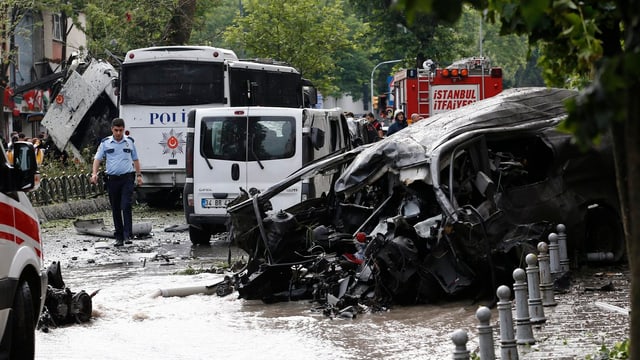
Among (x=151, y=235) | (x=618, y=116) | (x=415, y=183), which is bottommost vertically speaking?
(x=151, y=235)

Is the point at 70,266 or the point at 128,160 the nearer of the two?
the point at 70,266

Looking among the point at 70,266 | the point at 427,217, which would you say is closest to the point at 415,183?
the point at 427,217

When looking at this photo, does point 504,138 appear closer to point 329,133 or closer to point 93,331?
point 93,331

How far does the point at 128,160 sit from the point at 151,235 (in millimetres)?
2086

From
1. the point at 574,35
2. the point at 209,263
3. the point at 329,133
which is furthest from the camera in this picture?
the point at 329,133

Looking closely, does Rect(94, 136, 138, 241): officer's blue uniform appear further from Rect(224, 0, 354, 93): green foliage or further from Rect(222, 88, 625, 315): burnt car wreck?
Rect(224, 0, 354, 93): green foliage

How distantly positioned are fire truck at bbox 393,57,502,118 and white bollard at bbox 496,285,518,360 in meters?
21.9

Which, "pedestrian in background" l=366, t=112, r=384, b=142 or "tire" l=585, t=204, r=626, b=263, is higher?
"pedestrian in background" l=366, t=112, r=384, b=142

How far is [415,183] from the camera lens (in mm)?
11297

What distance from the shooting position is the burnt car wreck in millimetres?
10562

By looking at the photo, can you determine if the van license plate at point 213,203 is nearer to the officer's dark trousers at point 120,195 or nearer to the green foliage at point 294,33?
the officer's dark trousers at point 120,195

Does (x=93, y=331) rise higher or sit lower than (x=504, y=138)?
lower

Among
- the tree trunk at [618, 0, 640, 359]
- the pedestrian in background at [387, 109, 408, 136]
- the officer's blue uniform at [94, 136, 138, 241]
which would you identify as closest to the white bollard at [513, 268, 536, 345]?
the tree trunk at [618, 0, 640, 359]

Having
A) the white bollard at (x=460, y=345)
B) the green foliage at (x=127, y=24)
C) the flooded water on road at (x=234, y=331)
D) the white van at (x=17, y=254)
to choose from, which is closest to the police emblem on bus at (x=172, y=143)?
the flooded water on road at (x=234, y=331)
